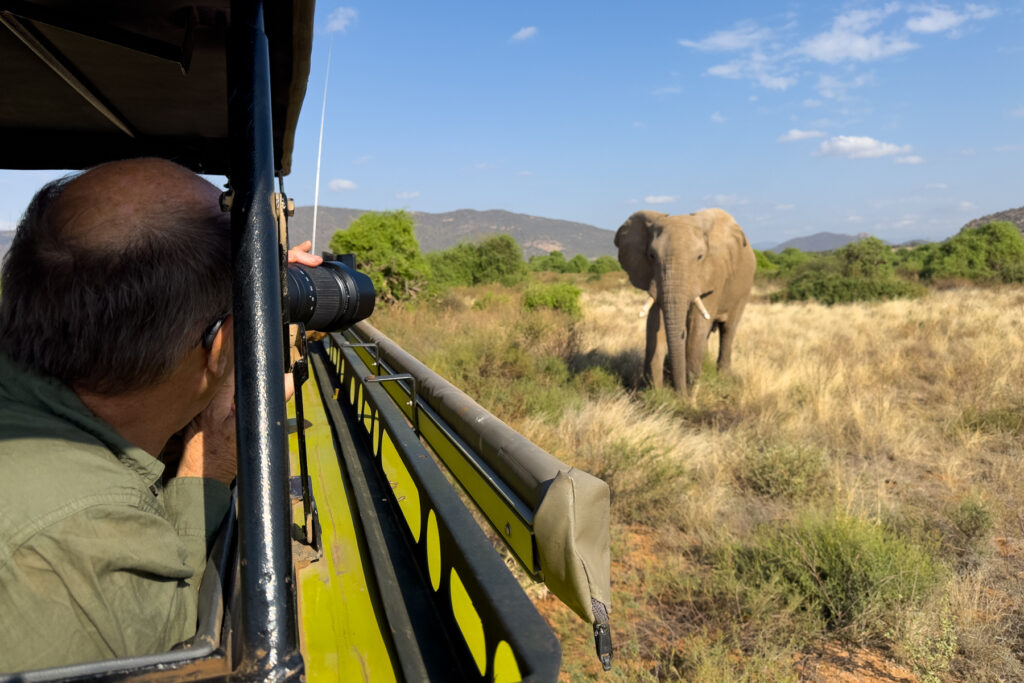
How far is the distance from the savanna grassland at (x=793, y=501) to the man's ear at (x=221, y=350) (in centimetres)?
211

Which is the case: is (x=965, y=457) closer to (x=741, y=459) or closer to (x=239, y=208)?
(x=741, y=459)

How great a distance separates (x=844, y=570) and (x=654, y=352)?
457 cm

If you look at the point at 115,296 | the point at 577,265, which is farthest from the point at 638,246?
the point at 577,265

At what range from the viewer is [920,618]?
9.04ft

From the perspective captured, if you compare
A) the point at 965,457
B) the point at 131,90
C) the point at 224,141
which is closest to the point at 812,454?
the point at 965,457

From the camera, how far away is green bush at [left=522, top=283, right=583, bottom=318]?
1213cm

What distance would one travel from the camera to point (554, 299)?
40.8 ft

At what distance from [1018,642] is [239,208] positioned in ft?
10.9

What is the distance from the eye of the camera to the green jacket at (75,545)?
741 mm

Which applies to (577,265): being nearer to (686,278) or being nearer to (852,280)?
(852,280)

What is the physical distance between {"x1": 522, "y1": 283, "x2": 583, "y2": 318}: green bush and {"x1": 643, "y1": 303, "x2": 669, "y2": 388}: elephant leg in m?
4.36

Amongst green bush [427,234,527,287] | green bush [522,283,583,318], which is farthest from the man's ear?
green bush [427,234,527,287]

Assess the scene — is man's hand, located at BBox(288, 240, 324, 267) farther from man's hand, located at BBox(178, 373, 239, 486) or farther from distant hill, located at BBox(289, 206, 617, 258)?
distant hill, located at BBox(289, 206, 617, 258)

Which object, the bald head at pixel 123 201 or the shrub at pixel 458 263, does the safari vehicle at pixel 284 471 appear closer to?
the bald head at pixel 123 201
